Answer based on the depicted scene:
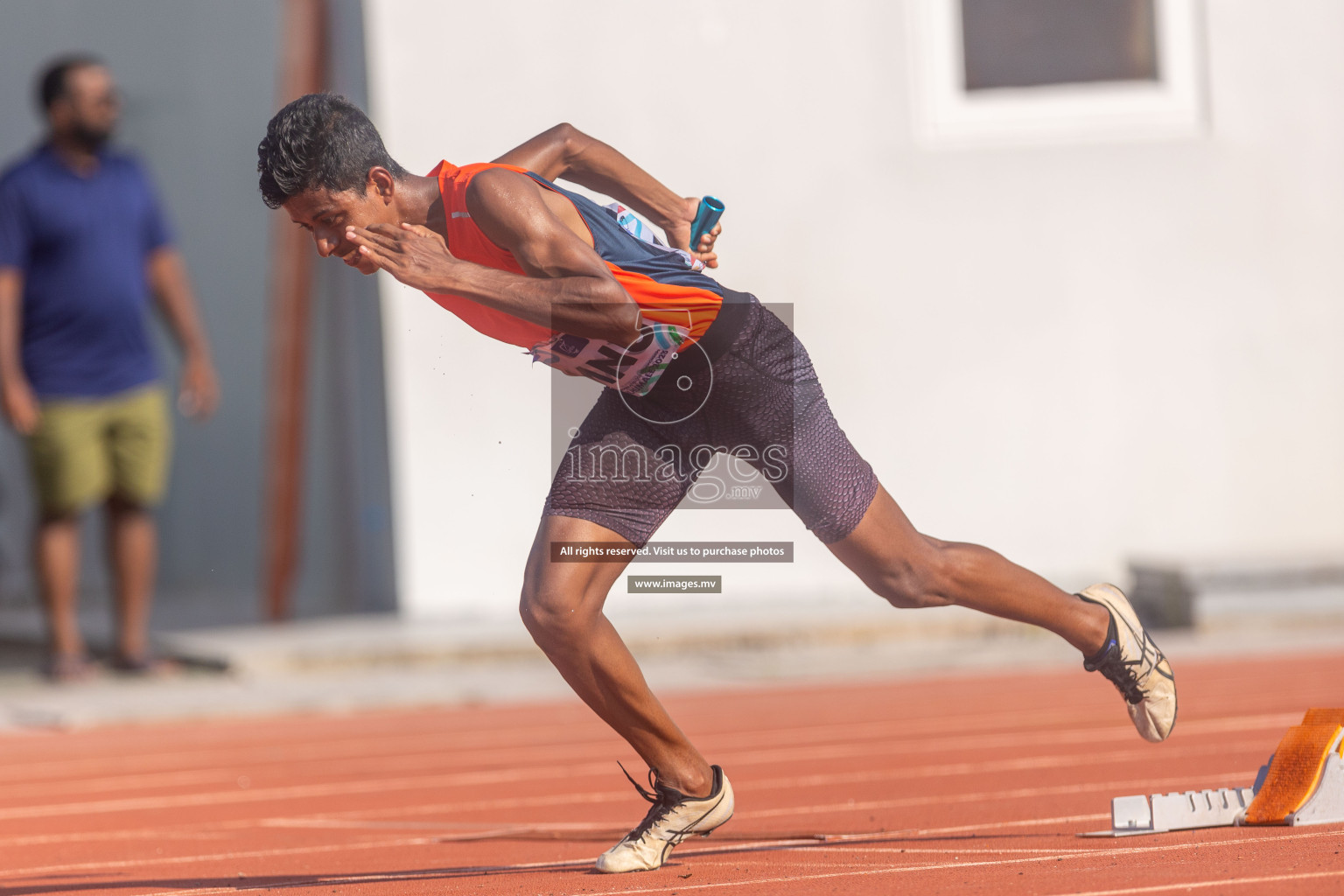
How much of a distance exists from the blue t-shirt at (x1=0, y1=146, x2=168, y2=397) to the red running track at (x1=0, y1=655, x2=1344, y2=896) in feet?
5.58

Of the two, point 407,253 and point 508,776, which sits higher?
point 407,253

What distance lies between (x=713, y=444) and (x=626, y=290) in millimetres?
406

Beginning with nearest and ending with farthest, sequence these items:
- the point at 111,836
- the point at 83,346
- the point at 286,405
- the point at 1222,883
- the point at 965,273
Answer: the point at 1222,883 < the point at 111,836 < the point at 83,346 < the point at 965,273 < the point at 286,405

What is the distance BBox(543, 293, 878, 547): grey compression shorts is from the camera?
353 cm

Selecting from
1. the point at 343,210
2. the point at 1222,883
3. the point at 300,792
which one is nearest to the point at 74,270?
the point at 300,792

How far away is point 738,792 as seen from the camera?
4.96 metres

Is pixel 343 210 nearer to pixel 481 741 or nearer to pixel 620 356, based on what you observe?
pixel 620 356

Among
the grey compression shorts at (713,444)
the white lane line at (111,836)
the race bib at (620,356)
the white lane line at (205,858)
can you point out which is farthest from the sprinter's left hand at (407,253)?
the white lane line at (111,836)

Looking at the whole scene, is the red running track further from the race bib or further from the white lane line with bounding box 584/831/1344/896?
the race bib

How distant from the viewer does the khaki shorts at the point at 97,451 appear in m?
7.57

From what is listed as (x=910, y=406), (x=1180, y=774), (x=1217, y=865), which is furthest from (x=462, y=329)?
(x=1217, y=865)

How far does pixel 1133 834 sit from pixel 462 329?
4.51 meters

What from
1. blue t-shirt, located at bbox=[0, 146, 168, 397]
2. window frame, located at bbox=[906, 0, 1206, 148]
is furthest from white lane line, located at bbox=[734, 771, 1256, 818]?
window frame, located at bbox=[906, 0, 1206, 148]

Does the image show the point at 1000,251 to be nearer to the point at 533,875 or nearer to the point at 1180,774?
the point at 1180,774
